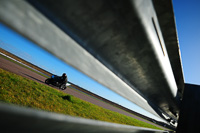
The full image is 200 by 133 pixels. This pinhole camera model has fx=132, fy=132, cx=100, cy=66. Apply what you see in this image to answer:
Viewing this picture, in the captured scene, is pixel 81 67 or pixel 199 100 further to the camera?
pixel 199 100

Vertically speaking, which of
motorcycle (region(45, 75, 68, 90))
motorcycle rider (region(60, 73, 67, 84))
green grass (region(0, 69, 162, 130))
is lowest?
green grass (region(0, 69, 162, 130))

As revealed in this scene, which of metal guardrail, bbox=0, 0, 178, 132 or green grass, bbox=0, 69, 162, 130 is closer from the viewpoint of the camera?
metal guardrail, bbox=0, 0, 178, 132

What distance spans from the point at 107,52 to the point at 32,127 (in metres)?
1.39

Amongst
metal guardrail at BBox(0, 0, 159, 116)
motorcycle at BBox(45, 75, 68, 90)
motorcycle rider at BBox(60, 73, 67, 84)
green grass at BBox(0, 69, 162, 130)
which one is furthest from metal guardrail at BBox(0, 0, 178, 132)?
motorcycle at BBox(45, 75, 68, 90)

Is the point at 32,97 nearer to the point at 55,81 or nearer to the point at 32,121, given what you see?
the point at 32,121

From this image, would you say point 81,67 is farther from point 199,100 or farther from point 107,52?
point 199,100

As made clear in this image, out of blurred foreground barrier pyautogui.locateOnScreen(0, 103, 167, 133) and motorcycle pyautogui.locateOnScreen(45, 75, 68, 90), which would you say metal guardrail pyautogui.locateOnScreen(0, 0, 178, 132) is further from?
motorcycle pyautogui.locateOnScreen(45, 75, 68, 90)

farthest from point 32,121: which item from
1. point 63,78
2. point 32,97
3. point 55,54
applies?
point 63,78

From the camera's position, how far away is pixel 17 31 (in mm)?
1068

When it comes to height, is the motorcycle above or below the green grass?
above

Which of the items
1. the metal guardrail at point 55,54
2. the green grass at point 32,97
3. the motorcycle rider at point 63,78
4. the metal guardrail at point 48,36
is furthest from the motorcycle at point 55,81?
the metal guardrail at point 48,36

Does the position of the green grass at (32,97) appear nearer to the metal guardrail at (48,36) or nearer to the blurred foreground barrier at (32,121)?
the metal guardrail at (48,36)

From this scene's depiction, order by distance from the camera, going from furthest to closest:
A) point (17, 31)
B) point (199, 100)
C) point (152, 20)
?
point (199, 100) < point (152, 20) < point (17, 31)

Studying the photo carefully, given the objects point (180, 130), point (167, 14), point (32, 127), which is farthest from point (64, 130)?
point (180, 130)
